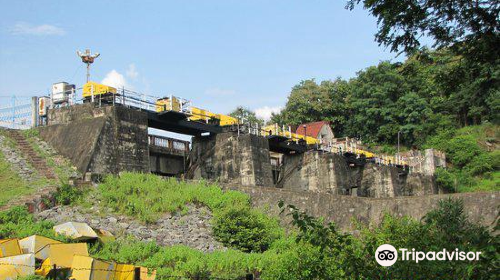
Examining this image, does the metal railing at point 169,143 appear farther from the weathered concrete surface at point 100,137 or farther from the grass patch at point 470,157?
the grass patch at point 470,157

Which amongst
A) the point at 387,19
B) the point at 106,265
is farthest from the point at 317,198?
the point at 387,19

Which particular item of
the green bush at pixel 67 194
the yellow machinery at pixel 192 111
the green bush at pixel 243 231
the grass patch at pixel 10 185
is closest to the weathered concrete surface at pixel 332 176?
the yellow machinery at pixel 192 111

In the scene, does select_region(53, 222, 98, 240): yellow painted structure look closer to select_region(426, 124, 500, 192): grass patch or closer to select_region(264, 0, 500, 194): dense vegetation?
select_region(264, 0, 500, 194): dense vegetation

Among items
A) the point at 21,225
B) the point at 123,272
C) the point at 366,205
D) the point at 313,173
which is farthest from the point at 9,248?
the point at 313,173

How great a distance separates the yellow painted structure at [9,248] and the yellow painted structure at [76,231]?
250 centimetres

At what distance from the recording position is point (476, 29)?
6.69m

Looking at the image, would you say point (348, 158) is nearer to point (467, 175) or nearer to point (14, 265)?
point (467, 175)

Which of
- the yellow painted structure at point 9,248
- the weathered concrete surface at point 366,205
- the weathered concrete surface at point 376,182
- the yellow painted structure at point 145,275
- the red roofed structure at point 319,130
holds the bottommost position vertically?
the yellow painted structure at point 145,275

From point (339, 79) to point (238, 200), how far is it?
3253cm

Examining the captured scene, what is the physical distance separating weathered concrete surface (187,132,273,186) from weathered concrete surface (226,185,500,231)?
4916 mm

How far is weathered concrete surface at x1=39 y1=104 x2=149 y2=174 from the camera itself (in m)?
19.6

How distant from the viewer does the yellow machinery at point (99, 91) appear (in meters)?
21.0

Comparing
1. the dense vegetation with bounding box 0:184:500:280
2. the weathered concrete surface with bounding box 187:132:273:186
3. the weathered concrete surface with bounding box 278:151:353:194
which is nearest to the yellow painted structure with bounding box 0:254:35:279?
the dense vegetation with bounding box 0:184:500:280

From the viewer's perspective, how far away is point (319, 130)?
149 ft
